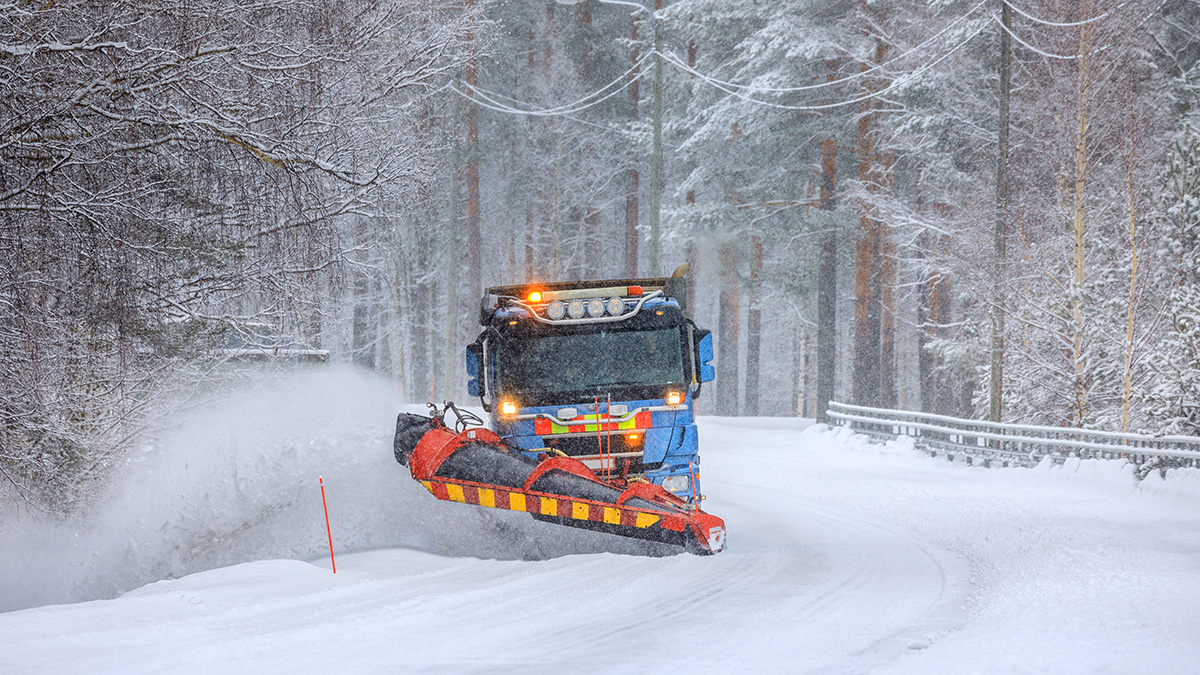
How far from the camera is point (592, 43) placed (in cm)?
3800

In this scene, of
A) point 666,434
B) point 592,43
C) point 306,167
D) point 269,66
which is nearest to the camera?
point 269,66

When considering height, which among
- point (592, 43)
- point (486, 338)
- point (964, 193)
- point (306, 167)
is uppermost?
point (592, 43)

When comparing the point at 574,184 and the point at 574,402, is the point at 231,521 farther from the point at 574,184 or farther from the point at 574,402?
the point at 574,184

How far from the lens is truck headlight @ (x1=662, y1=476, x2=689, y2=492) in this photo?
32.4ft

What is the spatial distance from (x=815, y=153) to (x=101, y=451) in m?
22.2

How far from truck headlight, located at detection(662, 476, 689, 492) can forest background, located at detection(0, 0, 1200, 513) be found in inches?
158

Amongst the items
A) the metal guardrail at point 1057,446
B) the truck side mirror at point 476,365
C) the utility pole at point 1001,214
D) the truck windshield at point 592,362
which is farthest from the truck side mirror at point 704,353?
the utility pole at point 1001,214

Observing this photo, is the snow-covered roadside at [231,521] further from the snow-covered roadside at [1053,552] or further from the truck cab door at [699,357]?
the snow-covered roadside at [1053,552]

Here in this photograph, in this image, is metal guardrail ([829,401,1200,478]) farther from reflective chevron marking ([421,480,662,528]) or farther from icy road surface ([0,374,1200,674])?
reflective chevron marking ([421,480,662,528])

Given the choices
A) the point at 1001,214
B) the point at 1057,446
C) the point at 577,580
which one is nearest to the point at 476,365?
the point at 577,580

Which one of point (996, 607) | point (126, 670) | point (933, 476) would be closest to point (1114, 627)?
point (996, 607)

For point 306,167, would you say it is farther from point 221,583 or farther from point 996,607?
point 996,607

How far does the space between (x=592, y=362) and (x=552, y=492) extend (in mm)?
1958

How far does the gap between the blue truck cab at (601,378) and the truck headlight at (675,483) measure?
0.01 meters
